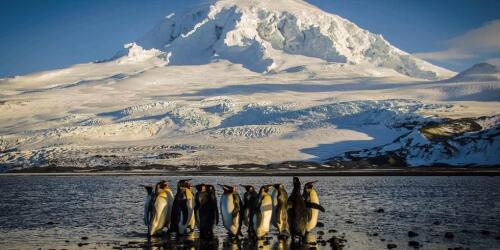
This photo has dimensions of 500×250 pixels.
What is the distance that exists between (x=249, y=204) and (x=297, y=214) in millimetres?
1747

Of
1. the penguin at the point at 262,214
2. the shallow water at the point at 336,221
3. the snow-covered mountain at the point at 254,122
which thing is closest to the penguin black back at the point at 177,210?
the shallow water at the point at 336,221

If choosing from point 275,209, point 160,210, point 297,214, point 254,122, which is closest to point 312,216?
point 297,214

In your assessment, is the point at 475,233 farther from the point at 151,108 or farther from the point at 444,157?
→ the point at 151,108

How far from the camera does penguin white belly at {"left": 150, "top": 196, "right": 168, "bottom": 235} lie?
1906 centimetres

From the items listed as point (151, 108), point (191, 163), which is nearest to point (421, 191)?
point (191, 163)

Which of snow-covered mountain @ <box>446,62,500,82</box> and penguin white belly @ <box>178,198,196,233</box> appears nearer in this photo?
penguin white belly @ <box>178,198,196,233</box>

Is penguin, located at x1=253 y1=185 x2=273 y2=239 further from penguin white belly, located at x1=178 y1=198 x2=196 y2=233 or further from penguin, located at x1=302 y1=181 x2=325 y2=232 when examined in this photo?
penguin white belly, located at x1=178 y1=198 x2=196 y2=233

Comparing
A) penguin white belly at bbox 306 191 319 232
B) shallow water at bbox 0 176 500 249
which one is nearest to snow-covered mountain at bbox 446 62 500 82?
shallow water at bbox 0 176 500 249

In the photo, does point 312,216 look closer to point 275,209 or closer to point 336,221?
point 275,209

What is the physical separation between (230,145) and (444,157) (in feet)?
113

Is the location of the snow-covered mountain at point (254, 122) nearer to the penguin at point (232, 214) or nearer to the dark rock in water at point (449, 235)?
the dark rock in water at point (449, 235)

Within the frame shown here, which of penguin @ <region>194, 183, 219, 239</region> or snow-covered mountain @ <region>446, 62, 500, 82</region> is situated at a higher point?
snow-covered mountain @ <region>446, 62, 500, 82</region>

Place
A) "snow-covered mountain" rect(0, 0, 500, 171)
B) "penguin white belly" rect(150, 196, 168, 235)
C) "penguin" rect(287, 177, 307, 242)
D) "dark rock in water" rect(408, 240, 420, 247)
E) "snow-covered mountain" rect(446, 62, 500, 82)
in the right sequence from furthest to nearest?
"snow-covered mountain" rect(446, 62, 500, 82) → "snow-covered mountain" rect(0, 0, 500, 171) → "penguin white belly" rect(150, 196, 168, 235) → "penguin" rect(287, 177, 307, 242) → "dark rock in water" rect(408, 240, 420, 247)

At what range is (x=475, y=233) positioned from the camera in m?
18.0
